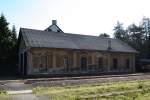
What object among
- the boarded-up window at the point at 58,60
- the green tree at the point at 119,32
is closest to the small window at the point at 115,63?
the boarded-up window at the point at 58,60

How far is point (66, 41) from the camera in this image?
3403 cm

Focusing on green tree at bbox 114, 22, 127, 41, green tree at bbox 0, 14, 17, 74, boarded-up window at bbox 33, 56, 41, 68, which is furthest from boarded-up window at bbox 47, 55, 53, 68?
green tree at bbox 114, 22, 127, 41

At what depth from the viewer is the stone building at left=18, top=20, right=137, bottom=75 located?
29531 mm

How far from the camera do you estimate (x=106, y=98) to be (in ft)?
39.4

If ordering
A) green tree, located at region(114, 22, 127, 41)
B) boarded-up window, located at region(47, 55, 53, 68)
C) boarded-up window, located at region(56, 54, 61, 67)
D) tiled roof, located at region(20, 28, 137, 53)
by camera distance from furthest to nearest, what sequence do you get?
green tree, located at region(114, 22, 127, 41), boarded-up window, located at region(56, 54, 61, 67), tiled roof, located at region(20, 28, 137, 53), boarded-up window, located at region(47, 55, 53, 68)

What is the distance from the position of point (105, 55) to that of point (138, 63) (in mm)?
10226

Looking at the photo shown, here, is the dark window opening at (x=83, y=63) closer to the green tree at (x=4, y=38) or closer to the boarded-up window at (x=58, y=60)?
the boarded-up window at (x=58, y=60)

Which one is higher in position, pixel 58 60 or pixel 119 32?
pixel 119 32

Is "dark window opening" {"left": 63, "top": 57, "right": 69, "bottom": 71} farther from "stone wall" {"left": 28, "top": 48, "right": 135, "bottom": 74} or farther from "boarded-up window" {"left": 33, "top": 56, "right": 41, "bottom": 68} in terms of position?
"boarded-up window" {"left": 33, "top": 56, "right": 41, "bottom": 68}

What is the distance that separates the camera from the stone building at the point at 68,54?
29.5 meters

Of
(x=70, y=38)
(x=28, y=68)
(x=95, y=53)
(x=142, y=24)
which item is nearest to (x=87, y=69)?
(x=95, y=53)

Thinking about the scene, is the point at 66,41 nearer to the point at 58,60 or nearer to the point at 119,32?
the point at 58,60

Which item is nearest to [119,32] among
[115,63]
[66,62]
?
[115,63]

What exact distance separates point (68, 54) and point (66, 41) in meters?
2.51
